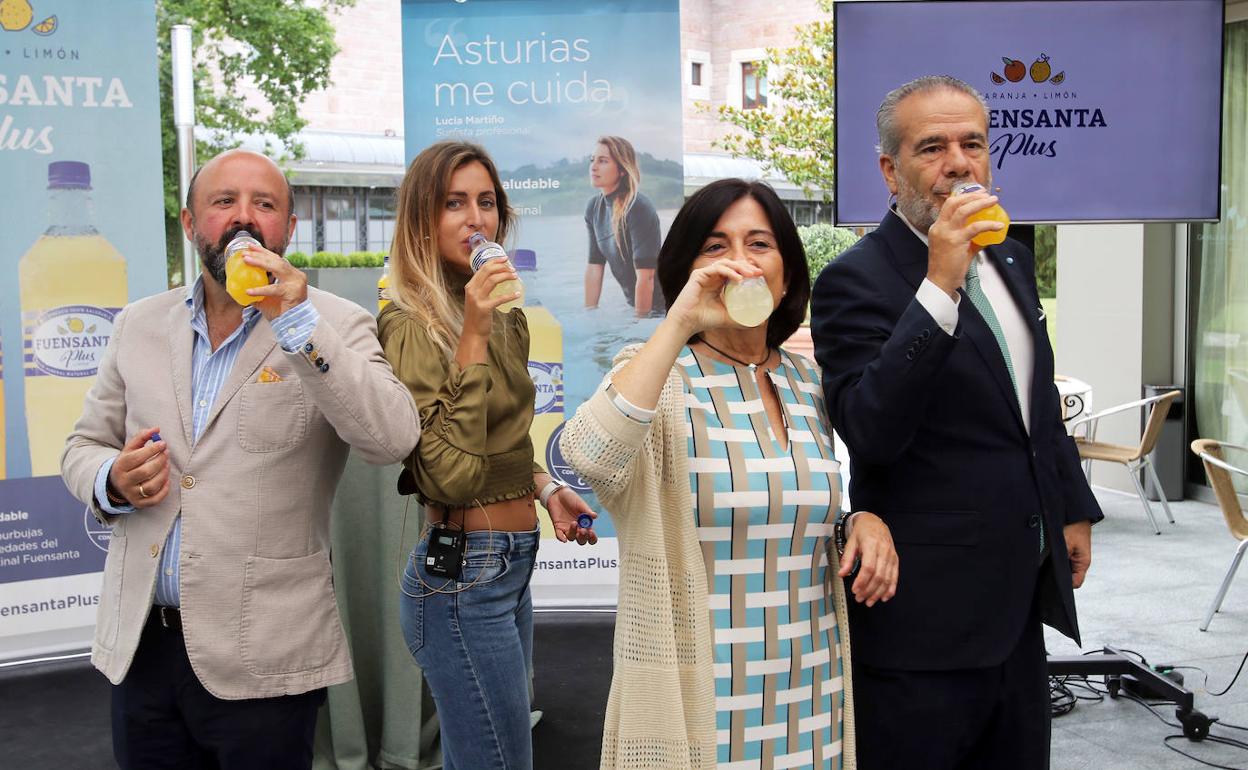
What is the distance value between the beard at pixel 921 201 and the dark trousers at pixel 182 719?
1.33 m

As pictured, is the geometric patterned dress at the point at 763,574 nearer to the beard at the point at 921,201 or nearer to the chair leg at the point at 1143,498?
the beard at the point at 921,201

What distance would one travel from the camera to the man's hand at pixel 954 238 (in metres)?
1.69

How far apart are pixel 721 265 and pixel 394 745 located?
2.40 metres

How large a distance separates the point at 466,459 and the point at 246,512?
1.28 ft

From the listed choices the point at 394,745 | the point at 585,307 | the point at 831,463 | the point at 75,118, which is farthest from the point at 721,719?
the point at 75,118

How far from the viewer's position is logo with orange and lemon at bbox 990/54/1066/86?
3.53 meters

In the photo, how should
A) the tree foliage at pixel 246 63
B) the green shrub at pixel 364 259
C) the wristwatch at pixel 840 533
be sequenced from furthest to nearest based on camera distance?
the green shrub at pixel 364 259
the tree foliage at pixel 246 63
the wristwatch at pixel 840 533

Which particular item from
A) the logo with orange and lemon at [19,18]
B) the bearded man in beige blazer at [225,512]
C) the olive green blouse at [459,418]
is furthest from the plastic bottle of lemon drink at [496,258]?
the logo with orange and lemon at [19,18]

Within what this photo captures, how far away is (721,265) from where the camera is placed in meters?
1.69

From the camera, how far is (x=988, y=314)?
1964mm

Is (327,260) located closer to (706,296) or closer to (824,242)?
(824,242)

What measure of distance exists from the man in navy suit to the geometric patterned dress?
98 mm

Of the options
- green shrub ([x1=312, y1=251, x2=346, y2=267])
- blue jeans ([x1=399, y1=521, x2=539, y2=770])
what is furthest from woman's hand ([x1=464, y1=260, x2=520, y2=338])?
green shrub ([x1=312, y1=251, x2=346, y2=267])

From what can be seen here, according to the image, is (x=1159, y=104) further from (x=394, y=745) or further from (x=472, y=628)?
(x=394, y=745)
